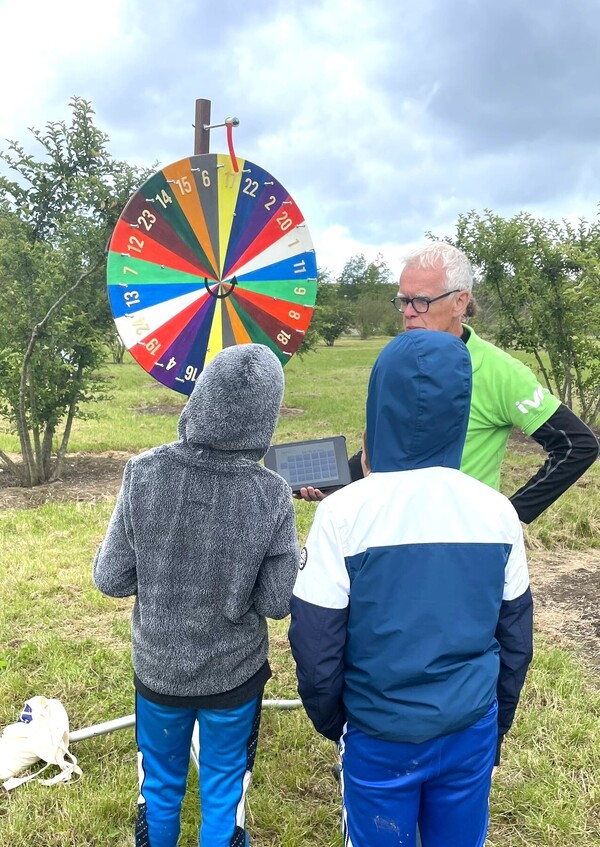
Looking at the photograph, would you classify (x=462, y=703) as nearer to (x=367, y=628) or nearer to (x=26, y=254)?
(x=367, y=628)

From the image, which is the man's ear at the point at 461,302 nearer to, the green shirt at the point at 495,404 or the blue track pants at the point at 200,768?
the green shirt at the point at 495,404

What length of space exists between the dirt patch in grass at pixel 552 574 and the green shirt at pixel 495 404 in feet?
6.86

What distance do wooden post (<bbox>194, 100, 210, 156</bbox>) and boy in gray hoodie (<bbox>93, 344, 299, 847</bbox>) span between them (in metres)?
1.09

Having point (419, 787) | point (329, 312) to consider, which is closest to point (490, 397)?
point (419, 787)

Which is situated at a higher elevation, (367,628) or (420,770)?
(367,628)

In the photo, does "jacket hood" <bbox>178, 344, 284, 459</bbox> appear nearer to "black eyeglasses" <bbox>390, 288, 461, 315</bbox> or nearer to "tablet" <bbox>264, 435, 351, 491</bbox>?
"tablet" <bbox>264, 435, 351, 491</bbox>

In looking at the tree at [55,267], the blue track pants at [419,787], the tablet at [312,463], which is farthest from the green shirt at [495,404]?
the tree at [55,267]

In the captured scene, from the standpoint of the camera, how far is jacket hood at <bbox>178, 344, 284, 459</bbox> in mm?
1709

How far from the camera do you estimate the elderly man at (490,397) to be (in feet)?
7.14

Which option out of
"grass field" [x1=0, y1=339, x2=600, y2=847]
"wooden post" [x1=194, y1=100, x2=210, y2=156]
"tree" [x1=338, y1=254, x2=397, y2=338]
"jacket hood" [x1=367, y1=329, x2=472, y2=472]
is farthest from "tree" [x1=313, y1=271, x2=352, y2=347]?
"jacket hood" [x1=367, y1=329, x2=472, y2=472]

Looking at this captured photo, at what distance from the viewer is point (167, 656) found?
187 centimetres

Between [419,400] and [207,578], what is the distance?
0.80 m

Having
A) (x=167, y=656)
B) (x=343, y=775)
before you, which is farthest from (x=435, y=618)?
(x=167, y=656)

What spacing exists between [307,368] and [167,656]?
21033mm
